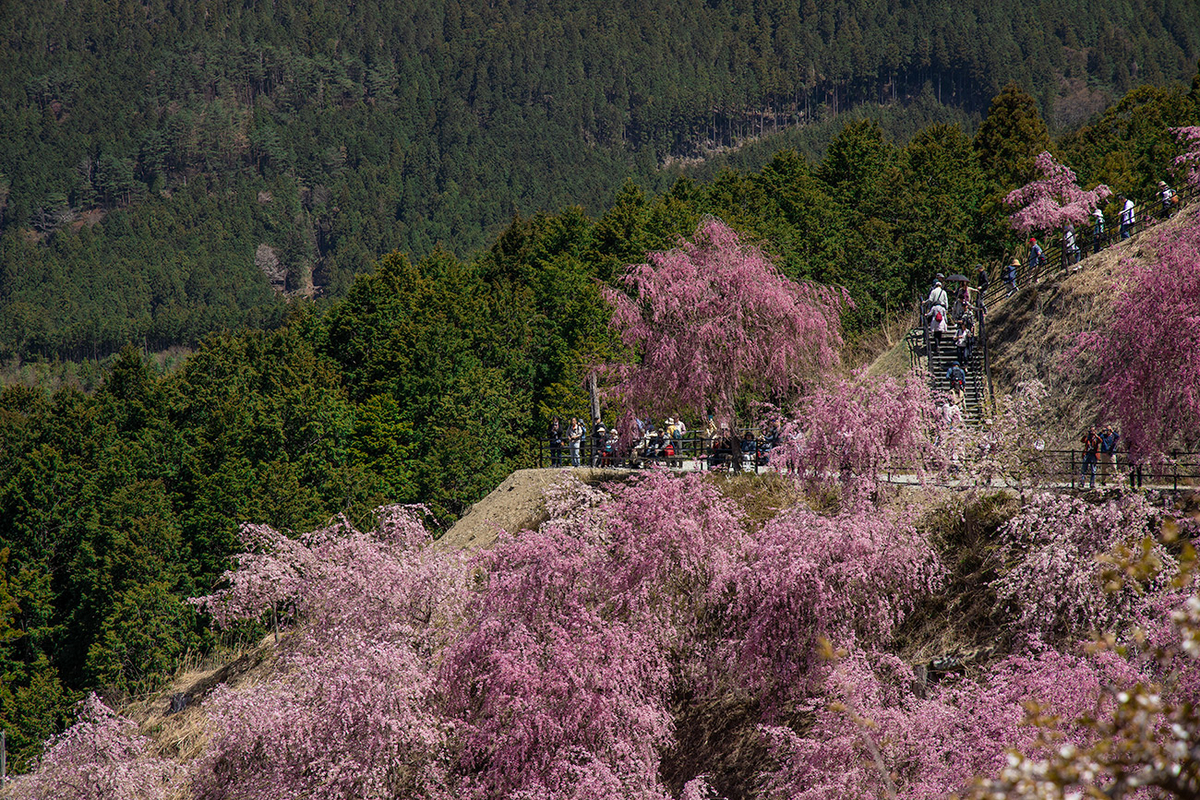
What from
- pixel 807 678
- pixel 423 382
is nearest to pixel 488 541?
pixel 807 678

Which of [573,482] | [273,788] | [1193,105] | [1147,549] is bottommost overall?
[273,788]

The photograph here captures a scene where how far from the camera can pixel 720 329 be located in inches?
1094

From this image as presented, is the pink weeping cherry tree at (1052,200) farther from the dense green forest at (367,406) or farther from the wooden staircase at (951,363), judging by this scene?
the dense green forest at (367,406)

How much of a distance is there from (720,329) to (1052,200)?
1201 centimetres

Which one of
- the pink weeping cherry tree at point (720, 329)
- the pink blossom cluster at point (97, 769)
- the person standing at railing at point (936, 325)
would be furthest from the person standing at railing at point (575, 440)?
the pink blossom cluster at point (97, 769)

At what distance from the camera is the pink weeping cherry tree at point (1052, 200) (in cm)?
3244

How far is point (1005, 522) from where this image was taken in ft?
70.3

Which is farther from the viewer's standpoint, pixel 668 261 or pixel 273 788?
pixel 668 261

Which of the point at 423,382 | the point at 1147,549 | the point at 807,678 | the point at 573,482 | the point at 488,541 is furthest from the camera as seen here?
the point at 423,382

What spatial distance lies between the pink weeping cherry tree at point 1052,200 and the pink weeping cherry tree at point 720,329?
7.84 m

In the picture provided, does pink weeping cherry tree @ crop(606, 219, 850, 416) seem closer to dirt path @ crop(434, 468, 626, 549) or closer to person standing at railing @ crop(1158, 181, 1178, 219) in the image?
dirt path @ crop(434, 468, 626, 549)

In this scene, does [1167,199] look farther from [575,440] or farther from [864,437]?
[575,440]

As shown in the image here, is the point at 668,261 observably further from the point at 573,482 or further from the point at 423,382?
the point at 423,382

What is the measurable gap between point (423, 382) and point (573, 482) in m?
32.1
